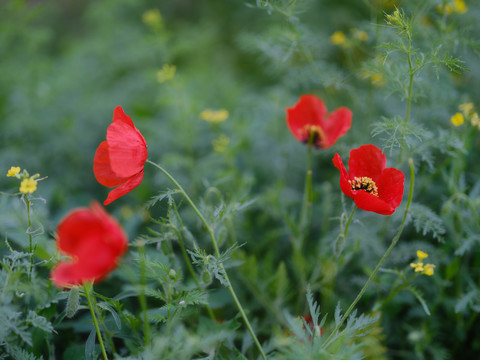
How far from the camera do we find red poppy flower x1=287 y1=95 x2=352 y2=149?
1.13 m

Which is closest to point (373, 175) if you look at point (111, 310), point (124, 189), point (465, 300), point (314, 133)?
point (314, 133)

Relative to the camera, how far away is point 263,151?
1782 millimetres

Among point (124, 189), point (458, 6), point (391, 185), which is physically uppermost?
point (458, 6)

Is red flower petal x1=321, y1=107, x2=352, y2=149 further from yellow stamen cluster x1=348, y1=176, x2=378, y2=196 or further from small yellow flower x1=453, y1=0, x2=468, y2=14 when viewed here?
small yellow flower x1=453, y1=0, x2=468, y2=14

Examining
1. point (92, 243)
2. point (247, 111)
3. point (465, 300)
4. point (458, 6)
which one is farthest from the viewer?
point (247, 111)

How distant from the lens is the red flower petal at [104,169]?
2.62 feet

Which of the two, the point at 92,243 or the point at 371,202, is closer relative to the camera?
the point at 92,243

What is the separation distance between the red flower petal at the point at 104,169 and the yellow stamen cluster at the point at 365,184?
1.81 feet

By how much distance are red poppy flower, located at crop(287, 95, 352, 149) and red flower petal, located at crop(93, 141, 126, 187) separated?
562mm

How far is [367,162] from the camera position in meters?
0.93

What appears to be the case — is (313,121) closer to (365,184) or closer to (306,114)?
(306,114)

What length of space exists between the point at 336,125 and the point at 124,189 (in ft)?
2.18

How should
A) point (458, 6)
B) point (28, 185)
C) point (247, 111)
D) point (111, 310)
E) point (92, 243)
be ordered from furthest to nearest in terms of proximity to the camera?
point (247, 111) → point (458, 6) → point (111, 310) → point (28, 185) → point (92, 243)

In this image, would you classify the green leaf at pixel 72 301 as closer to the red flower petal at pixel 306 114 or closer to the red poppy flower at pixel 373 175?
the red poppy flower at pixel 373 175
